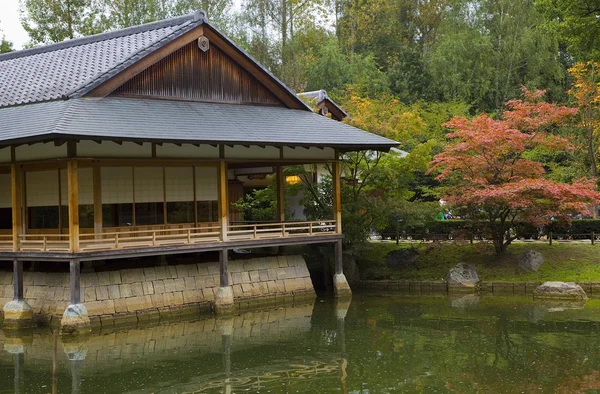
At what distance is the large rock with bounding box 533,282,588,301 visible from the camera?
26.0 m

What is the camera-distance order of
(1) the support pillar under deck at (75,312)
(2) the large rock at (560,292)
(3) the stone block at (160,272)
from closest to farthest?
(1) the support pillar under deck at (75,312) → (3) the stone block at (160,272) → (2) the large rock at (560,292)

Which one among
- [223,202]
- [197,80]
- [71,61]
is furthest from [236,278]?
[71,61]

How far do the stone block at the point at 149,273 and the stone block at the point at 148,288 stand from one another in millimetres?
148

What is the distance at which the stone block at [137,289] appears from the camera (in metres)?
23.5

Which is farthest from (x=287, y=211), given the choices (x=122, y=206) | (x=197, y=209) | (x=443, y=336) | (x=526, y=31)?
(x=526, y=31)

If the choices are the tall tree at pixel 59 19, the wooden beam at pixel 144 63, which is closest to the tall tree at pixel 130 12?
the tall tree at pixel 59 19

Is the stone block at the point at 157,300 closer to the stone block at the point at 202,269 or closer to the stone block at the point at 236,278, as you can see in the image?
the stone block at the point at 202,269

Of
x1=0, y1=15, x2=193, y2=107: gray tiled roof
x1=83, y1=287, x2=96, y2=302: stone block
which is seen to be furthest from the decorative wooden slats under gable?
x1=83, y1=287, x2=96, y2=302: stone block

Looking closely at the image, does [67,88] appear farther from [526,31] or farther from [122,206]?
[526,31]

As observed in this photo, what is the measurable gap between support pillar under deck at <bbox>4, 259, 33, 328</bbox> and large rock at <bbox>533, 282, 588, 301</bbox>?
15619 mm

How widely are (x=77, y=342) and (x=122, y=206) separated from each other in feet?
16.6

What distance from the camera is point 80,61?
88.9 ft

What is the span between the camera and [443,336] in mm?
20938

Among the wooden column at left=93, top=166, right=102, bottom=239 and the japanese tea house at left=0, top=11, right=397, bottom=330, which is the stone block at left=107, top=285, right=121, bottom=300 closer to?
the japanese tea house at left=0, top=11, right=397, bottom=330
